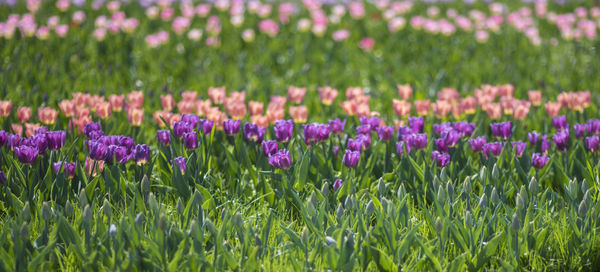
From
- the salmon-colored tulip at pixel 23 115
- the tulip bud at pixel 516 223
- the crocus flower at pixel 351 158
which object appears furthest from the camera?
the salmon-colored tulip at pixel 23 115

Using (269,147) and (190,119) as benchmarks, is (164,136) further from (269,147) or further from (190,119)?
(269,147)

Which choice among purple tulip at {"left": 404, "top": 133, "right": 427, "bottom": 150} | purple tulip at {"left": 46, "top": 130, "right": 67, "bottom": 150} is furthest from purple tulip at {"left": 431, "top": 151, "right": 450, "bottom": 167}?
purple tulip at {"left": 46, "top": 130, "right": 67, "bottom": 150}

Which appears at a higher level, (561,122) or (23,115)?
(23,115)

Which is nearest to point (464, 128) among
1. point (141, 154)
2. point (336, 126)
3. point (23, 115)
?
point (336, 126)

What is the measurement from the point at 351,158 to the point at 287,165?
343mm

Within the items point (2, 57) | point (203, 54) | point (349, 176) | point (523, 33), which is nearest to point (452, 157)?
point (349, 176)

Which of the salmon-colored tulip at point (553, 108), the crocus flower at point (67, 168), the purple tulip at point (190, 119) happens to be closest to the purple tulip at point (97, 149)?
the crocus flower at point (67, 168)

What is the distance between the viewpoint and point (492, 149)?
3.55 metres

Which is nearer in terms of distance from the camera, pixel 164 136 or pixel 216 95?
pixel 164 136

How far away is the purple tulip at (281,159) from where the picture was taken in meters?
3.26

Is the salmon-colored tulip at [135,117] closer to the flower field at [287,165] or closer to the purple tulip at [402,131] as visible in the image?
the flower field at [287,165]

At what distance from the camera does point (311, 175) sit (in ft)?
11.7

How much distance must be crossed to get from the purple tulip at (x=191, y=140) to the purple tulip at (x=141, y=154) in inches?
9.1

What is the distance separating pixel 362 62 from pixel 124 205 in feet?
13.5
